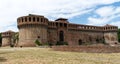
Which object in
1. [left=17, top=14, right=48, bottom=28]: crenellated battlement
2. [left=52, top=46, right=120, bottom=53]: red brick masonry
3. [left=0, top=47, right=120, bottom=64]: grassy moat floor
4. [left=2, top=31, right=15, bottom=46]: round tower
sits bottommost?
[left=0, top=47, right=120, bottom=64]: grassy moat floor

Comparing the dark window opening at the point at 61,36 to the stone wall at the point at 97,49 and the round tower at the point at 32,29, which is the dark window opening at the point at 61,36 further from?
the stone wall at the point at 97,49

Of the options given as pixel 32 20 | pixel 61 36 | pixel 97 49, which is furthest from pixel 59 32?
pixel 97 49

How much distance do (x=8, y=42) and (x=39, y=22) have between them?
29856mm

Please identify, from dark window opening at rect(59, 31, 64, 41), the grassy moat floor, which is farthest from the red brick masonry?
dark window opening at rect(59, 31, 64, 41)

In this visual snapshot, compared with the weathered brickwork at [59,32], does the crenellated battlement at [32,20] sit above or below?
above

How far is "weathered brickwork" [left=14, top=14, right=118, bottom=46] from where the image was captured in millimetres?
60375

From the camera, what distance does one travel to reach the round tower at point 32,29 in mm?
60062

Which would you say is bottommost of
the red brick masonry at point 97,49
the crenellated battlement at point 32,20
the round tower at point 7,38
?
the red brick masonry at point 97,49

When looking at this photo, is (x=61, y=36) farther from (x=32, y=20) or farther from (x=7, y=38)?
(x=7, y=38)

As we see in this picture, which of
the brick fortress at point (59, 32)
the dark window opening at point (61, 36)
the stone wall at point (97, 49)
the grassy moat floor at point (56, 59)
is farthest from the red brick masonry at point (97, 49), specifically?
the dark window opening at point (61, 36)

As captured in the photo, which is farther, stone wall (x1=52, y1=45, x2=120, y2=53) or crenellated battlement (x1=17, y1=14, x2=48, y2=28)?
crenellated battlement (x1=17, y1=14, x2=48, y2=28)

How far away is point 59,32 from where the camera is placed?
69.4 m

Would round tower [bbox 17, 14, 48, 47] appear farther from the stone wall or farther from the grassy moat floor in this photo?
the grassy moat floor

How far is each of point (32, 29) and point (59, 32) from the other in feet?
38.0
